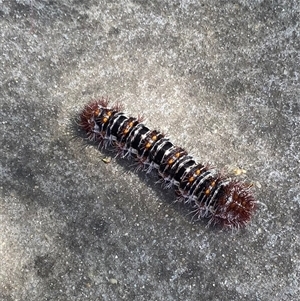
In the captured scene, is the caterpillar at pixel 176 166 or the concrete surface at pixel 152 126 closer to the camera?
the caterpillar at pixel 176 166

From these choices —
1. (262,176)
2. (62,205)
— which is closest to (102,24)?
(62,205)

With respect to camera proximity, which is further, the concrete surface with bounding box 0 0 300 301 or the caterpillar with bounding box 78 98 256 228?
the concrete surface with bounding box 0 0 300 301

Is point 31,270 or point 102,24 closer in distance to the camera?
point 31,270

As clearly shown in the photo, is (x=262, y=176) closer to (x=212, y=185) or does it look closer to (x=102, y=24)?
(x=212, y=185)

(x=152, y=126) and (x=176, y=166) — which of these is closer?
(x=176, y=166)
